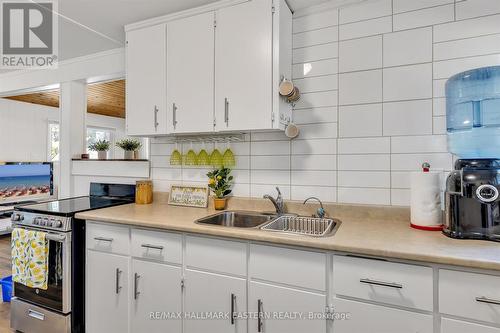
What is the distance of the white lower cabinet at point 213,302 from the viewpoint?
142cm

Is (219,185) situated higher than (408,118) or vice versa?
(408,118)

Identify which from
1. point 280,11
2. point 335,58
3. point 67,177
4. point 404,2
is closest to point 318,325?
point 335,58

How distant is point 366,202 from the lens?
1.75m

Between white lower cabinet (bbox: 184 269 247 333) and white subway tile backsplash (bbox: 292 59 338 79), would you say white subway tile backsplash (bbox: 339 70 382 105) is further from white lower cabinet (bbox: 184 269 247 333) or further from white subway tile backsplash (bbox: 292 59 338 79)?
white lower cabinet (bbox: 184 269 247 333)

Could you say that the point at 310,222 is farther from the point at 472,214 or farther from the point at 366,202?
the point at 472,214

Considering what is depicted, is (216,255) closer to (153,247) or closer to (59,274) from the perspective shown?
(153,247)

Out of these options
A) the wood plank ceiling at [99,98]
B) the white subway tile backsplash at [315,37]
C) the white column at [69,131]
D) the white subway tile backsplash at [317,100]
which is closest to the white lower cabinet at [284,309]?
the white subway tile backsplash at [317,100]

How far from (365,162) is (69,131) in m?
2.88

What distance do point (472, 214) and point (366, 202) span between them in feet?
1.90

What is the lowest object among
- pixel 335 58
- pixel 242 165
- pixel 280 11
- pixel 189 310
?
pixel 189 310

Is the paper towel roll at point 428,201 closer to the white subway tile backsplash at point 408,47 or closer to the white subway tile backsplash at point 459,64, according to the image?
the white subway tile backsplash at point 459,64

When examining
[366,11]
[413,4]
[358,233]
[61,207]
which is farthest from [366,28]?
[61,207]

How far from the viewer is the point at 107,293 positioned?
1780 mm

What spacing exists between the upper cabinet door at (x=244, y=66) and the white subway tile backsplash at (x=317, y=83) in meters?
0.33
